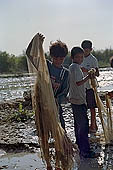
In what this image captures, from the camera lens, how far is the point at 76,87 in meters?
4.71

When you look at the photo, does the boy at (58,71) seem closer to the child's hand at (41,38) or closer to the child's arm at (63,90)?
the child's arm at (63,90)

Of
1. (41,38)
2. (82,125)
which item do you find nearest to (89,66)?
(82,125)

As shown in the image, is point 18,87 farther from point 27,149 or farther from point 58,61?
point 58,61

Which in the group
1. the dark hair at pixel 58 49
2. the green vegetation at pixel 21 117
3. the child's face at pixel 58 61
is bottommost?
the green vegetation at pixel 21 117

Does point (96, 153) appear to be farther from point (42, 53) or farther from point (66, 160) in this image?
point (42, 53)

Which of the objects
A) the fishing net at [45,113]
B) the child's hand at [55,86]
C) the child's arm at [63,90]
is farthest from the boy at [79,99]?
the fishing net at [45,113]

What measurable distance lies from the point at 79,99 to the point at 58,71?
2.70 ft

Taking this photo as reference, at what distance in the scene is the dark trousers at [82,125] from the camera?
15.7ft

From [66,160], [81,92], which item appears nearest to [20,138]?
[81,92]

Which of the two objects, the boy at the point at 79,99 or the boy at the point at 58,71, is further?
the boy at the point at 79,99

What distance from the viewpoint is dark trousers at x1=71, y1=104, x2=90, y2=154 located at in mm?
4793

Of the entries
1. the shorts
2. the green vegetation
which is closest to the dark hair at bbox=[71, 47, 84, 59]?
the shorts

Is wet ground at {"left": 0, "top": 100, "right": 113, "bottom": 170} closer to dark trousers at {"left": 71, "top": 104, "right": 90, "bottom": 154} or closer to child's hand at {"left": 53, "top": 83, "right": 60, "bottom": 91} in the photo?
dark trousers at {"left": 71, "top": 104, "right": 90, "bottom": 154}

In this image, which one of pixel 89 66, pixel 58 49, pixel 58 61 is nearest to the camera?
pixel 58 49
